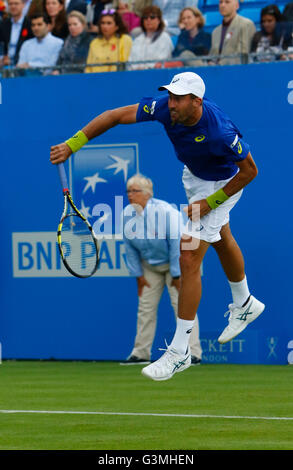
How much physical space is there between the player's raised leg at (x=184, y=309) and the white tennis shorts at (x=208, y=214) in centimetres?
7

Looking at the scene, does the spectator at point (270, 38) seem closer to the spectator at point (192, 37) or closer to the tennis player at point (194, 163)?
the spectator at point (192, 37)

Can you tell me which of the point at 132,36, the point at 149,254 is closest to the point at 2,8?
the point at 132,36

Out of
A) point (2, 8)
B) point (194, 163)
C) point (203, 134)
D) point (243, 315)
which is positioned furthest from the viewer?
point (2, 8)

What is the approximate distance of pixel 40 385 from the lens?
35.9 ft

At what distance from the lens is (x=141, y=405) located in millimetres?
9211

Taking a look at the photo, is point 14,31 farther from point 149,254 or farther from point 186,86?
point 186,86

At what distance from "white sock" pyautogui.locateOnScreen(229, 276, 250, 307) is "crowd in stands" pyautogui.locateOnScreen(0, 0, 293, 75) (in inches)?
164

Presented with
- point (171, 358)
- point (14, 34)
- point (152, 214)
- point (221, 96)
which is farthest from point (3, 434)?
point (14, 34)

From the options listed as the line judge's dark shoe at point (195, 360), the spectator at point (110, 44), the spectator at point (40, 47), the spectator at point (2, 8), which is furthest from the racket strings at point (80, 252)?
the spectator at point (2, 8)

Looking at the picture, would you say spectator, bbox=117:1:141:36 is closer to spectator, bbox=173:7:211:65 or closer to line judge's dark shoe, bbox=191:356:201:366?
spectator, bbox=173:7:211:65

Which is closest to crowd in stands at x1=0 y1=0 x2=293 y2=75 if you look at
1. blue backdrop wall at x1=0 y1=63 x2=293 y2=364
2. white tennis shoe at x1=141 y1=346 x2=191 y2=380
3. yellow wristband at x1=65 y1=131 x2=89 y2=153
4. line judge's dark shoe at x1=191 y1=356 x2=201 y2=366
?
blue backdrop wall at x1=0 y1=63 x2=293 y2=364

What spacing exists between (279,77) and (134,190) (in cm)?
217

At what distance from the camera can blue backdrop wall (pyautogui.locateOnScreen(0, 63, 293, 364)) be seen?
12.5 m

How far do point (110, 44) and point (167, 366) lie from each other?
249 inches
